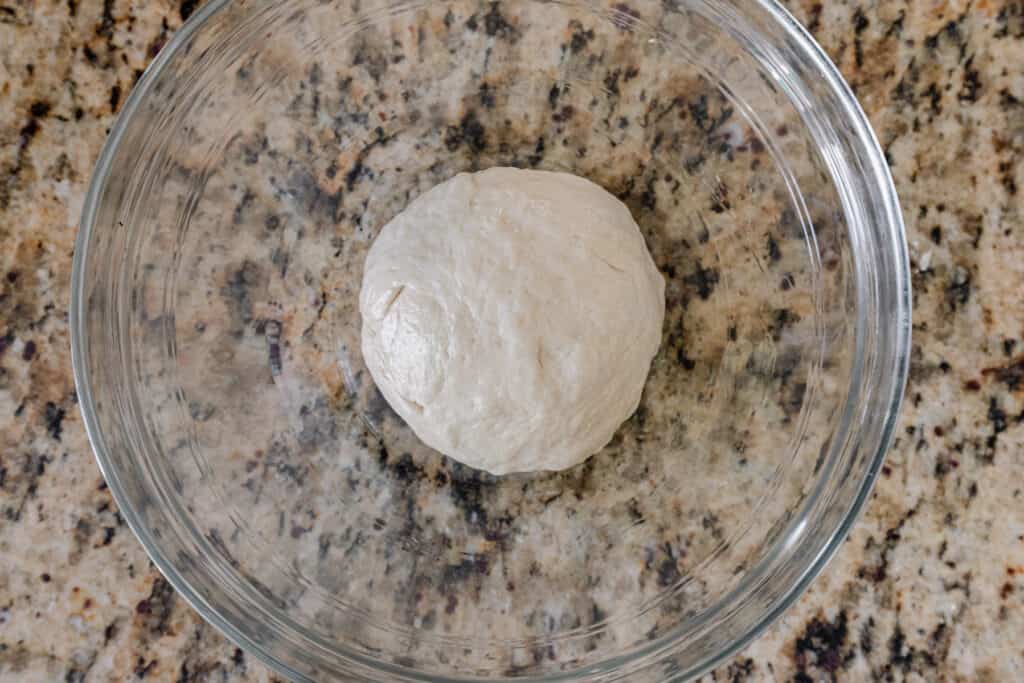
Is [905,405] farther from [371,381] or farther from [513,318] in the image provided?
[371,381]

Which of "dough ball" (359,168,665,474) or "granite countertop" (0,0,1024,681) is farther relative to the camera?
"granite countertop" (0,0,1024,681)

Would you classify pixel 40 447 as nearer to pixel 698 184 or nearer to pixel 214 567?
pixel 214 567

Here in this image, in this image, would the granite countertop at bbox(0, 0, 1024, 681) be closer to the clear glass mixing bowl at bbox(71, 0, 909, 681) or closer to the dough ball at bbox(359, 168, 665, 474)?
the clear glass mixing bowl at bbox(71, 0, 909, 681)

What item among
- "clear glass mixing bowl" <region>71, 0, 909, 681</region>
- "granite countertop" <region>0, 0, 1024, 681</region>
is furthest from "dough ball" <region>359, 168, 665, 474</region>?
"granite countertop" <region>0, 0, 1024, 681</region>

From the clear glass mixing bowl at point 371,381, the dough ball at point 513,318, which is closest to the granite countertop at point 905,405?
the clear glass mixing bowl at point 371,381

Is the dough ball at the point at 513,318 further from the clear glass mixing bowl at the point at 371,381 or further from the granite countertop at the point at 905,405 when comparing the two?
the granite countertop at the point at 905,405
